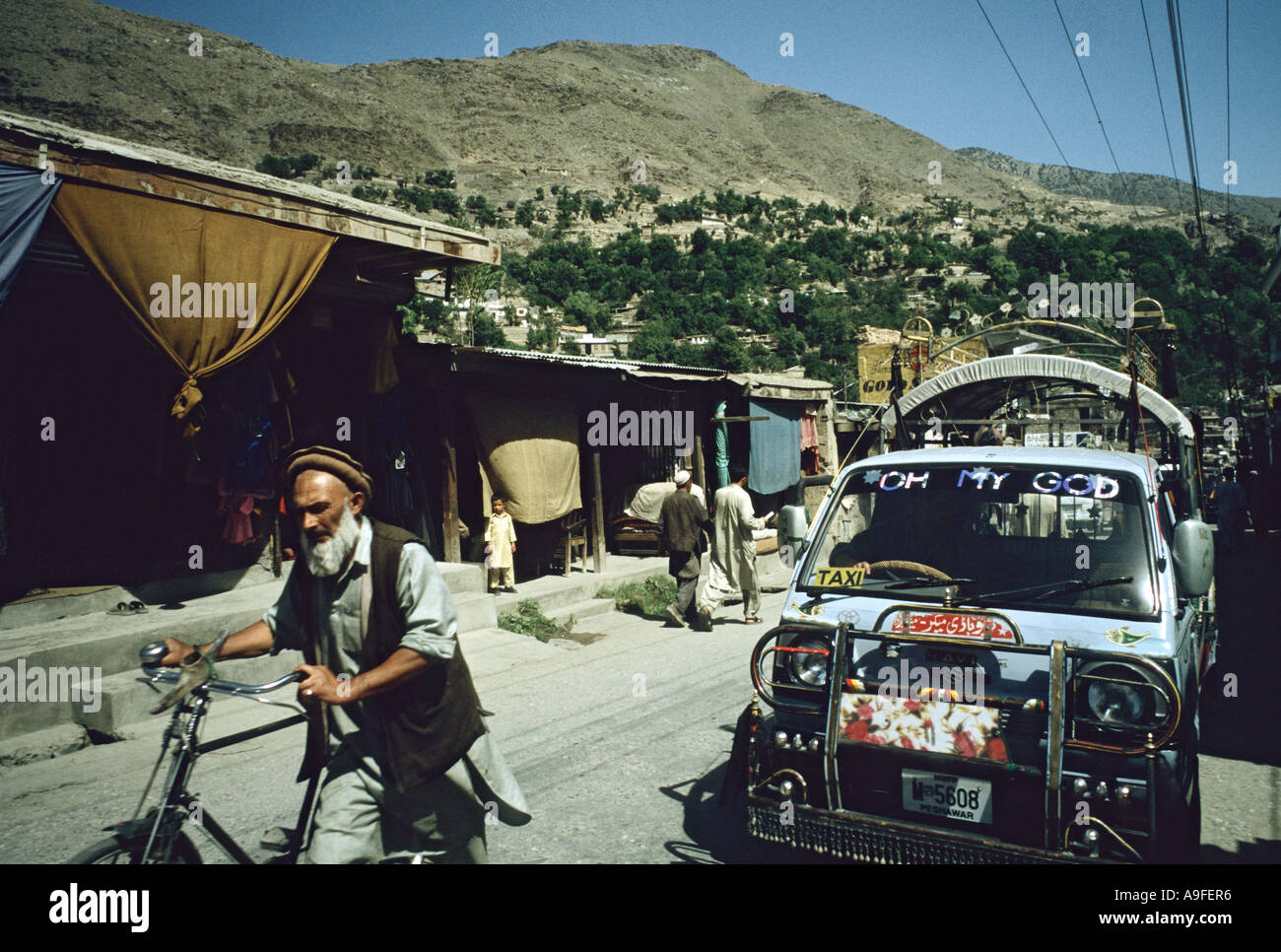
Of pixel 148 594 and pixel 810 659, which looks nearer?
pixel 810 659

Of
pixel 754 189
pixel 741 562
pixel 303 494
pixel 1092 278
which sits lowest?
pixel 741 562

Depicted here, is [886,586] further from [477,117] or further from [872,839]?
[477,117]

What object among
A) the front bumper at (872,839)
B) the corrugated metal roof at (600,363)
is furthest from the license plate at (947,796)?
the corrugated metal roof at (600,363)

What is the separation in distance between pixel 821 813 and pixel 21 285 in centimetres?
771

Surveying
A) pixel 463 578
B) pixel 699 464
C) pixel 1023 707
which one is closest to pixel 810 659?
pixel 1023 707

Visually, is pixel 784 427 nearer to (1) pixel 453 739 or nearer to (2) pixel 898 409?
(2) pixel 898 409

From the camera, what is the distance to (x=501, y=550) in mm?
10875

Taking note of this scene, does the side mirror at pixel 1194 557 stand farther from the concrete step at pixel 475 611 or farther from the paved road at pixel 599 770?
the concrete step at pixel 475 611

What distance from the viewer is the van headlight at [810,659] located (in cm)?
377

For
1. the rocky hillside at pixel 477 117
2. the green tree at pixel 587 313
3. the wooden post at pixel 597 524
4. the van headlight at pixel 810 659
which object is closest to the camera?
the van headlight at pixel 810 659

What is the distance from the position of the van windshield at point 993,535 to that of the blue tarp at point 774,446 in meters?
11.3

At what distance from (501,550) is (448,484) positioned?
1097mm

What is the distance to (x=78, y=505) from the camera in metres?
7.68

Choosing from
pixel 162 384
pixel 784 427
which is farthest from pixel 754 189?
pixel 162 384
